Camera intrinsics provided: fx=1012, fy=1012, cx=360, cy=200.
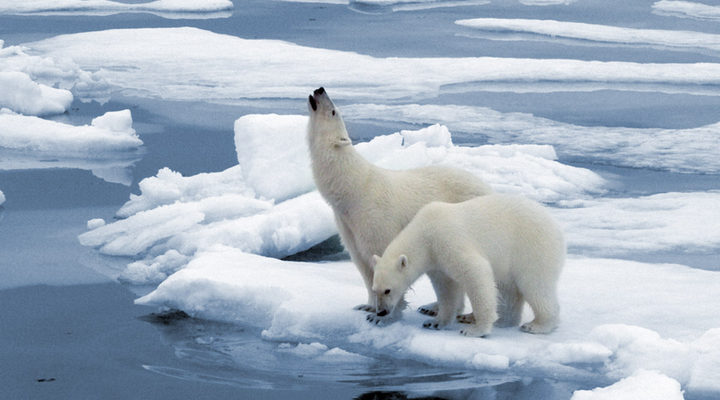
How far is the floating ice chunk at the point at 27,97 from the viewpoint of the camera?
7.93 m

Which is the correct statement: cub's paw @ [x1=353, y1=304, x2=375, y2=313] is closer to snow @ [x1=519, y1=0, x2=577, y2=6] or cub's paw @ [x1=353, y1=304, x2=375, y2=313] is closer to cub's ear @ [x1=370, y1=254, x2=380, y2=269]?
cub's ear @ [x1=370, y1=254, x2=380, y2=269]

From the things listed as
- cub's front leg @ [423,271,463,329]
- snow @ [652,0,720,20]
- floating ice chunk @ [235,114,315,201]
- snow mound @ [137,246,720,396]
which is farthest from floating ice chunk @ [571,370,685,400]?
snow @ [652,0,720,20]

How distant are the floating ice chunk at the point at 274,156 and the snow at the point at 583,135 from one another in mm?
2184

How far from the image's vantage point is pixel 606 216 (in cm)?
578

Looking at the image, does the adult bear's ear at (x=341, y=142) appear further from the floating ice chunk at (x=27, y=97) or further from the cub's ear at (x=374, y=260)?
the floating ice chunk at (x=27, y=97)

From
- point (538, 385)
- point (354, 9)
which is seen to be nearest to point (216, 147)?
point (538, 385)

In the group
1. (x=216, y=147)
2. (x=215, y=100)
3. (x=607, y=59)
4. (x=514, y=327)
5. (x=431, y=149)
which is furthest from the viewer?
(x=607, y=59)

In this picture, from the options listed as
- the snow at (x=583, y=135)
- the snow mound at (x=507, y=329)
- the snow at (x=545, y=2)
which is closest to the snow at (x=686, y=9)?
the snow at (x=545, y=2)

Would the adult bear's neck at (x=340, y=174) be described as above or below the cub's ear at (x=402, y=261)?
above

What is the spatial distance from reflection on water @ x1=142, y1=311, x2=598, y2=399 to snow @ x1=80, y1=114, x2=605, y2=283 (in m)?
0.96

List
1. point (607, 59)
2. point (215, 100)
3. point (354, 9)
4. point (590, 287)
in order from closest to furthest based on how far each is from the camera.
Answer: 1. point (590, 287)
2. point (215, 100)
3. point (607, 59)
4. point (354, 9)

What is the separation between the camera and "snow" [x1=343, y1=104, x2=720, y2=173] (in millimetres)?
7062

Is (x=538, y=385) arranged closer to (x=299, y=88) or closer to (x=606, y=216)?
(x=606, y=216)

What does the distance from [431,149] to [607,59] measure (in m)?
4.97
